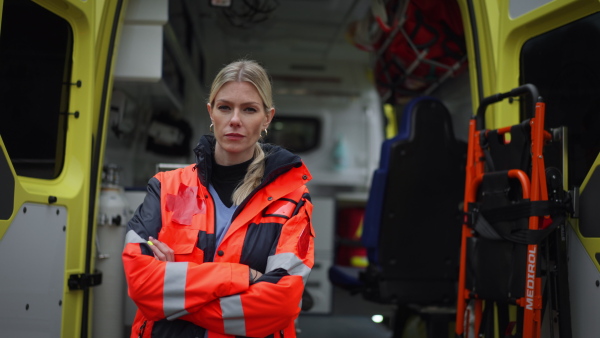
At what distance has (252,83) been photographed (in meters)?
2.14

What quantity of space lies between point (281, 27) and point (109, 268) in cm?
363

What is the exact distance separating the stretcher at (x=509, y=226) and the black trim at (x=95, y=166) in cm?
182

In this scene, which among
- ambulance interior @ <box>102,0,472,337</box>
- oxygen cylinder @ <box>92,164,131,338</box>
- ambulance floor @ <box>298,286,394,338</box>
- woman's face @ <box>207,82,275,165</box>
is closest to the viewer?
woman's face @ <box>207,82,275,165</box>

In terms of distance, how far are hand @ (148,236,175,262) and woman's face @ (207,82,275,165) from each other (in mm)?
397

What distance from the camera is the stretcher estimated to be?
2.52m

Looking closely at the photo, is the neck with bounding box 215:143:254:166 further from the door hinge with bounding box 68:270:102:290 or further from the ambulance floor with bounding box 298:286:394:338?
the ambulance floor with bounding box 298:286:394:338

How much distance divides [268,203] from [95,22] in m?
1.42

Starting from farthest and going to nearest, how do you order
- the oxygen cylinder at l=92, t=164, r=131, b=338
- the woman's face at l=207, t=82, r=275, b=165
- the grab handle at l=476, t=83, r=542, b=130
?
the oxygen cylinder at l=92, t=164, r=131, b=338 < the grab handle at l=476, t=83, r=542, b=130 < the woman's face at l=207, t=82, r=275, b=165

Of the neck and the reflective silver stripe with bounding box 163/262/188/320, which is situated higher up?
the neck

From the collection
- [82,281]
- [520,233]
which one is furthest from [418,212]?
[82,281]

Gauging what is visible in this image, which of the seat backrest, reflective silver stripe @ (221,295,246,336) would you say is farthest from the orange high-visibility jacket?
the seat backrest

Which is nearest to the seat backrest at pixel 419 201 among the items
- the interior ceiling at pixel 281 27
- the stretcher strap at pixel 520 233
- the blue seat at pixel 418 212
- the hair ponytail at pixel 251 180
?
the blue seat at pixel 418 212

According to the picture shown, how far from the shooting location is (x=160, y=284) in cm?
191

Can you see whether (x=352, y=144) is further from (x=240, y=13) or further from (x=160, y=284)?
(x=160, y=284)
